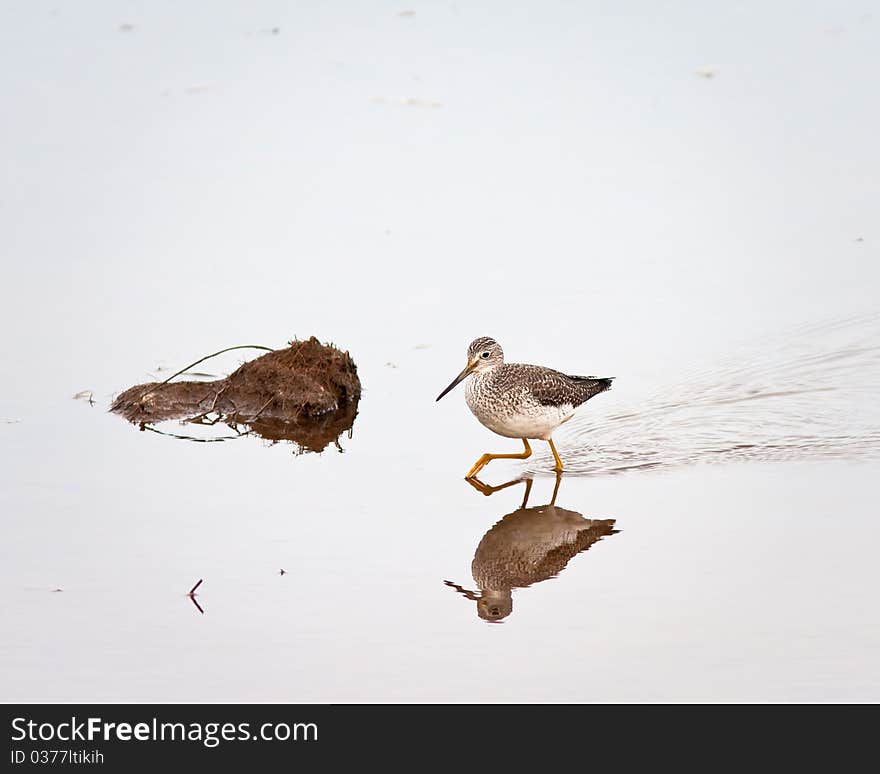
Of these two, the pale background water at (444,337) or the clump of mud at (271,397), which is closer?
the pale background water at (444,337)

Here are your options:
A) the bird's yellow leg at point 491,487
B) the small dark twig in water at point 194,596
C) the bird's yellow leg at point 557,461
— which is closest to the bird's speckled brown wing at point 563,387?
the bird's yellow leg at point 557,461

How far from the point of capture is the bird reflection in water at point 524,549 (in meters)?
8.77

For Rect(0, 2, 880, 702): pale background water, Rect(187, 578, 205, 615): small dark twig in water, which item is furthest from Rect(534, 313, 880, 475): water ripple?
Rect(187, 578, 205, 615): small dark twig in water

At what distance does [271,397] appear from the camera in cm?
1198

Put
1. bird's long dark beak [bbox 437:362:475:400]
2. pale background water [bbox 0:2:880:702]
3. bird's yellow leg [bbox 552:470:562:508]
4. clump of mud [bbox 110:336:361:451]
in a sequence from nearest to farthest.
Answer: pale background water [bbox 0:2:880:702], bird's yellow leg [bbox 552:470:562:508], bird's long dark beak [bbox 437:362:475:400], clump of mud [bbox 110:336:361:451]

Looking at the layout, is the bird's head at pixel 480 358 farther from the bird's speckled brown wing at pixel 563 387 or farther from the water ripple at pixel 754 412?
the water ripple at pixel 754 412

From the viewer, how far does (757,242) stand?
588 inches

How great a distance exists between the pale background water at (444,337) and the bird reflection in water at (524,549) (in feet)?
0.39

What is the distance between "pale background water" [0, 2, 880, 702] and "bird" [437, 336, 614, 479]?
358mm

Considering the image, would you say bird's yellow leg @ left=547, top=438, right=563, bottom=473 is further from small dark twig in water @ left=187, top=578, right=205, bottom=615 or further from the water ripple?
small dark twig in water @ left=187, top=578, right=205, bottom=615

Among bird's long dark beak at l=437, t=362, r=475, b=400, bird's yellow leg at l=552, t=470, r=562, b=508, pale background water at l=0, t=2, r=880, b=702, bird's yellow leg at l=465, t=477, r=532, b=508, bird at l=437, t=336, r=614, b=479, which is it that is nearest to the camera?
pale background water at l=0, t=2, r=880, b=702

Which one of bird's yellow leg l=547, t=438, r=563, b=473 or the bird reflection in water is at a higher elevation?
the bird reflection in water

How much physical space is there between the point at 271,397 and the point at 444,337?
1.80m

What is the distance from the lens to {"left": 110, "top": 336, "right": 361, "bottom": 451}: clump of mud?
11883 millimetres
